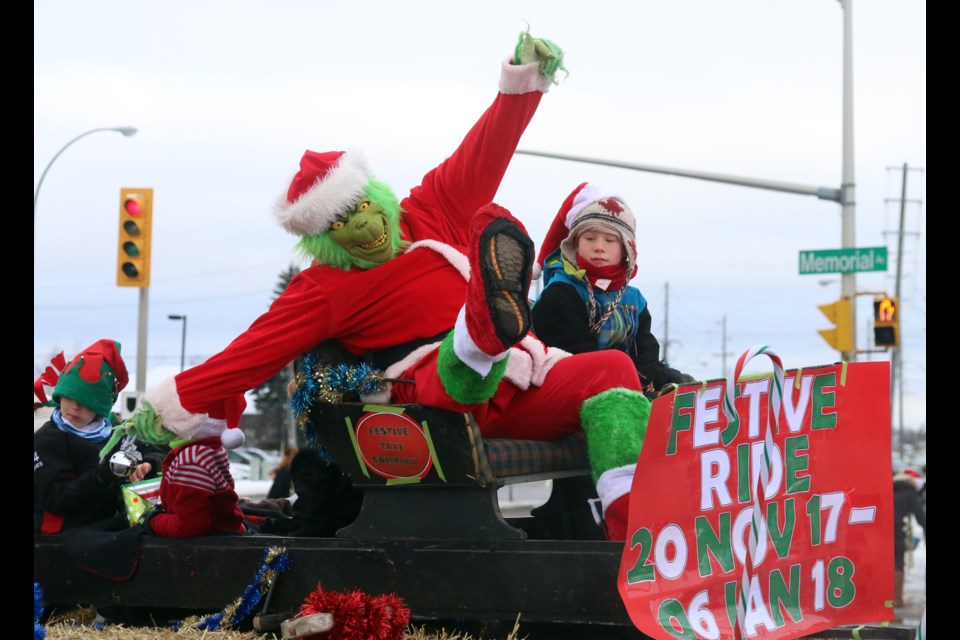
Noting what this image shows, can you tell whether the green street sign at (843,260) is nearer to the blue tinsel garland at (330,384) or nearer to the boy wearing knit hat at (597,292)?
the boy wearing knit hat at (597,292)

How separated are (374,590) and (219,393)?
938mm

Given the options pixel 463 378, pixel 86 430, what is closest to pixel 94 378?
pixel 86 430

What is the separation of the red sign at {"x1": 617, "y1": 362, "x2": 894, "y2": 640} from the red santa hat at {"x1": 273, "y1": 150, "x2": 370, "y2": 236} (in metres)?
1.68

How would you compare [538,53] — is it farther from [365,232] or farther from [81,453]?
[81,453]

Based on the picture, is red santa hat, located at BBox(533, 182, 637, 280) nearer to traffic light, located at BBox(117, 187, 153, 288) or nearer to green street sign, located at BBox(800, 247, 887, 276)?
green street sign, located at BBox(800, 247, 887, 276)

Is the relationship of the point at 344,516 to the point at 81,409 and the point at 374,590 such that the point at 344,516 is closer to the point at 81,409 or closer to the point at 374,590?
the point at 374,590

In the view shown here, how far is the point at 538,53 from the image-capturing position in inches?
177

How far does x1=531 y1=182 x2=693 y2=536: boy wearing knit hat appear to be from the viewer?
4.83m

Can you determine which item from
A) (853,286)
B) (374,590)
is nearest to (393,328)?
(374,590)

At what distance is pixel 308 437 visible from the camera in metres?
4.61

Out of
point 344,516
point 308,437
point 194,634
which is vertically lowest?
point 194,634

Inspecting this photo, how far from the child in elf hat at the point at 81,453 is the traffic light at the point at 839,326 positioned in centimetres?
1235

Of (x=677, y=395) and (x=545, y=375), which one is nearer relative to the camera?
(x=677, y=395)

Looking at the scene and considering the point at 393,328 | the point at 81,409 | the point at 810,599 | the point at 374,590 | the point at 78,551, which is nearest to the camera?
the point at 810,599
